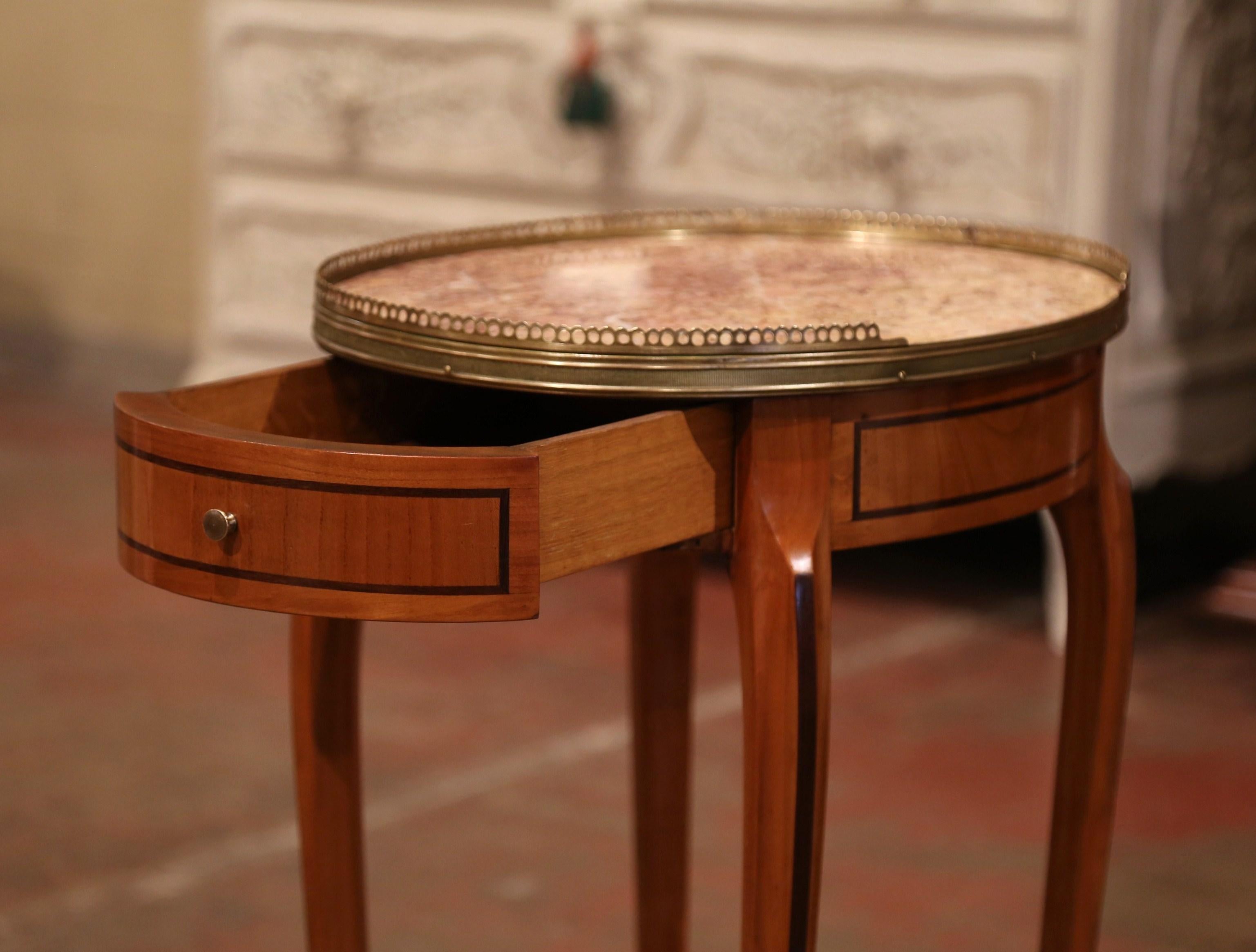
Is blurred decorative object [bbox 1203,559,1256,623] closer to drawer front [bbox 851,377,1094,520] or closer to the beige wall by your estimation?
drawer front [bbox 851,377,1094,520]

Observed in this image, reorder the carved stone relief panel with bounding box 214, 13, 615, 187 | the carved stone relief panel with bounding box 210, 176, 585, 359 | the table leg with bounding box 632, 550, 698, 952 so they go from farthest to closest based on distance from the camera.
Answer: the carved stone relief panel with bounding box 210, 176, 585, 359 → the carved stone relief panel with bounding box 214, 13, 615, 187 → the table leg with bounding box 632, 550, 698, 952

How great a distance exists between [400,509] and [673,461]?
0.19m

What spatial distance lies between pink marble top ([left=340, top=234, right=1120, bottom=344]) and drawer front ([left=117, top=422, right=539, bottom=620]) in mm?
200

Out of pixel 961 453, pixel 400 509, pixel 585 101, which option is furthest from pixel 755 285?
pixel 585 101

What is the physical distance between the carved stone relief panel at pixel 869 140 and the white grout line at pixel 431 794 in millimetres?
724

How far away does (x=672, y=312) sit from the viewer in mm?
1325

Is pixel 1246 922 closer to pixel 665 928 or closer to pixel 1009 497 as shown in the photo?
pixel 665 928

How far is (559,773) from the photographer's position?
8.27 ft

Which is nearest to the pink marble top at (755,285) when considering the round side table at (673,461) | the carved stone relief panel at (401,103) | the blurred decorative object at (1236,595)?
the round side table at (673,461)

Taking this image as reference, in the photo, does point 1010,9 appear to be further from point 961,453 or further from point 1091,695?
point 961,453

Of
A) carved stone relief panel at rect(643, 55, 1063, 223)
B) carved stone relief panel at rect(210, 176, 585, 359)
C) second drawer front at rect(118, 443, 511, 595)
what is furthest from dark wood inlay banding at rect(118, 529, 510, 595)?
carved stone relief panel at rect(210, 176, 585, 359)

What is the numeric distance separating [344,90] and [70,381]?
2100 mm

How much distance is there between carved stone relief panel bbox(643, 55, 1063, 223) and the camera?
2852 mm

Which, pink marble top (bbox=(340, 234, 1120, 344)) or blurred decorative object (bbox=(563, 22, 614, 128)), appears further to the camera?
blurred decorative object (bbox=(563, 22, 614, 128))
